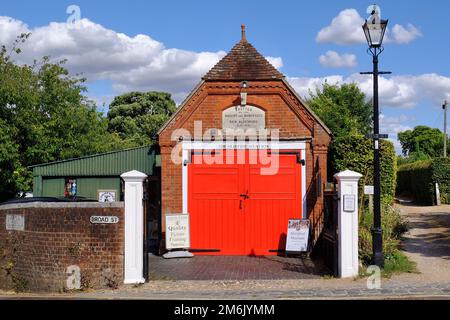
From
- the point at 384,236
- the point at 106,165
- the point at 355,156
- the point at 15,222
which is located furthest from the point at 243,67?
the point at 15,222

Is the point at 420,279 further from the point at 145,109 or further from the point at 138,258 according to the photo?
the point at 145,109

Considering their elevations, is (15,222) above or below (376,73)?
below

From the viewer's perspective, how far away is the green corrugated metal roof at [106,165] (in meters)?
16.8

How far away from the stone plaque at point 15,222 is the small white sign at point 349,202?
6.82 meters

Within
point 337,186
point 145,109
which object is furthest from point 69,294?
point 145,109

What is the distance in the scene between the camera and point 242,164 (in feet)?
48.6

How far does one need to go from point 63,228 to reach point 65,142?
416 inches

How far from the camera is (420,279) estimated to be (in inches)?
419

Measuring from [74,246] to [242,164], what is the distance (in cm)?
561

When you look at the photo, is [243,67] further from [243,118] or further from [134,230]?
[134,230]

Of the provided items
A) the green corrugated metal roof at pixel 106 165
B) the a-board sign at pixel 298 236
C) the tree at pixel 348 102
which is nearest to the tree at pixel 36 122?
the green corrugated metal roof at pixel 106 165

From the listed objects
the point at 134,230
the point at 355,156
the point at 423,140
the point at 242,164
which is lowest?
the point at 134,230

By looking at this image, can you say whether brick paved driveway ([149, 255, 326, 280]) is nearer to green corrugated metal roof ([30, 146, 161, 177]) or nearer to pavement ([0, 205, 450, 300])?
pavement ([0, 205, 450, 300])
